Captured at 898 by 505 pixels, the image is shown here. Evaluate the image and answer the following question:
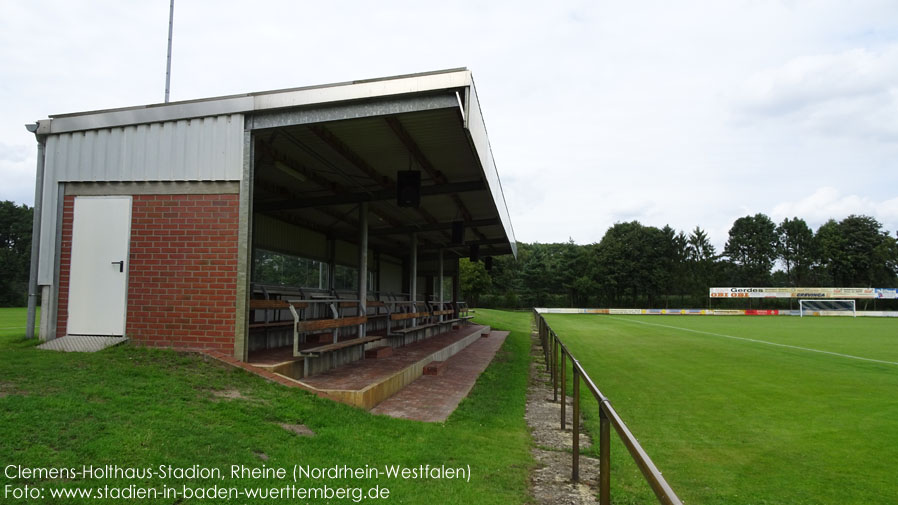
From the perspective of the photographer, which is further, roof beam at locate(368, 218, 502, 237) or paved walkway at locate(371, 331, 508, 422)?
roof beam at locate(368, 218, 502, 237)

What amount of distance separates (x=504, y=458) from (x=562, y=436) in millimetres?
1507

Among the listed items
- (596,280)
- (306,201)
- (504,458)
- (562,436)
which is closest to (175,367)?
(504,458)

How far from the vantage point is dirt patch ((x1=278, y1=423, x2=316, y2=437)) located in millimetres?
4816

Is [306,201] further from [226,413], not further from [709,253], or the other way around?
[709,253]

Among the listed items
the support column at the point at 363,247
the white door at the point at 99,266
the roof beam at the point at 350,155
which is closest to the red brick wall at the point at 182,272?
the white door at the point at 99,266

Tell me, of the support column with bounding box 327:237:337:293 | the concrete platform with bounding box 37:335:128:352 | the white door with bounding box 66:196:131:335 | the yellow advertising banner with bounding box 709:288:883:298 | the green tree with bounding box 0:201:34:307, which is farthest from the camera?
the yellow advertising banner with bounding box 709:288:883:298

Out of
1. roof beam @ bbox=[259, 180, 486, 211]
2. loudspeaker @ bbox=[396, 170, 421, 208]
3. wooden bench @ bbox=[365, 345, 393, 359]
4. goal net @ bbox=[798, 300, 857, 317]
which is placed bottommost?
goal net @ bbox=[798, 300, 857, 317]

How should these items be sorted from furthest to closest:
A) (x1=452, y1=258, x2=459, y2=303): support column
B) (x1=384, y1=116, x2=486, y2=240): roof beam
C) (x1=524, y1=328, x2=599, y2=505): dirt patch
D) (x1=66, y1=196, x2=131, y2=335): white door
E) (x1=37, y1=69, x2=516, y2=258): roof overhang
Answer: (x1=452, y1=258, x2=459, y2=303): support column
(x1=384, y1=116, x2=486, y2=240): roof beam
(x1=66, y1=196, x2=131, y2=335): white door
(x1=37, y1=69, x2=516, y2=258): roof overhang
(x1=524, y1=328, x2=599, y2=505): dirt patch

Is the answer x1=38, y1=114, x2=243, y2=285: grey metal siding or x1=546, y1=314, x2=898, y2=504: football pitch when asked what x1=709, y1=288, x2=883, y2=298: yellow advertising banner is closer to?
x1=546, y1=314, x2=898, y2=504: football pitch

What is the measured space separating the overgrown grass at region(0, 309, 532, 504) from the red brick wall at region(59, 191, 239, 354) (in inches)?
19.1

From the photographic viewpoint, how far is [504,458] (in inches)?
200

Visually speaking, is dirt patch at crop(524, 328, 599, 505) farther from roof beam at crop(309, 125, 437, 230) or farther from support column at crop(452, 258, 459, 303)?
support column at crop(452, 258, 459, 303)

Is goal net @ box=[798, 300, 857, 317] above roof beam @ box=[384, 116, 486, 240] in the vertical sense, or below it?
below

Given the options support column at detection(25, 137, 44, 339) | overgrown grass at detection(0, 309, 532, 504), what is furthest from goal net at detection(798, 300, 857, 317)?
support column at detection(25, 137, 44, 339)
